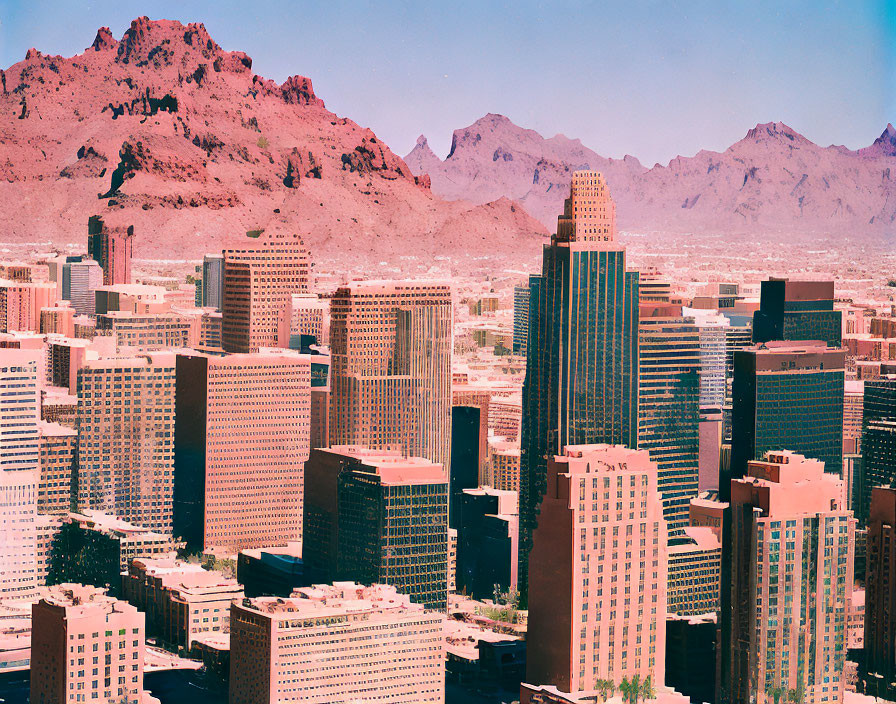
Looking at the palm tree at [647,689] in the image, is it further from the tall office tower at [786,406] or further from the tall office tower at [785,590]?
the tall office tower at [786,406]

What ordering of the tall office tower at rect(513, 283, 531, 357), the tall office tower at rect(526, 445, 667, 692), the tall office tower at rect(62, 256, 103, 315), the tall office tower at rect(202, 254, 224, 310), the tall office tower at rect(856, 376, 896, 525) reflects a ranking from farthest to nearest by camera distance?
the tall office tower at rect(62, 256, 103, 315) < the tall office tower at rect(202, 254, 224, 310) < the tall office tower at rect(513, 283, 531, 357) < the tall office tower at rect(856, 376, 896, 525) < the tall office tower at rect(526, 445, 667, 692)

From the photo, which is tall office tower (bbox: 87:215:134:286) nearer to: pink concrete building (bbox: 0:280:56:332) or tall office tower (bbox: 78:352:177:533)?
pink concrete building (bbox: 0:280:56:332)

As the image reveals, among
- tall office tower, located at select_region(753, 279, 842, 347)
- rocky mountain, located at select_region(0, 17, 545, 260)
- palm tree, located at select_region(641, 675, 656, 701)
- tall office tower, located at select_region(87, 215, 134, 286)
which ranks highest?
rocky mountain, located at select_region(0, 17, 545, 260)

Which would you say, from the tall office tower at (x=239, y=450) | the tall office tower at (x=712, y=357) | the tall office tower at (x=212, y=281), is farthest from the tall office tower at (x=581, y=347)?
the tall office tower at (x=212, y=281)

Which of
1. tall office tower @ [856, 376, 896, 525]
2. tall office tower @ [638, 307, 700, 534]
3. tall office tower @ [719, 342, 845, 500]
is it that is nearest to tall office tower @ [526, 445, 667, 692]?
tall office tower @ [638, 307, 700, 534]

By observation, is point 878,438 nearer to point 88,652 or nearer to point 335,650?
point 335,650

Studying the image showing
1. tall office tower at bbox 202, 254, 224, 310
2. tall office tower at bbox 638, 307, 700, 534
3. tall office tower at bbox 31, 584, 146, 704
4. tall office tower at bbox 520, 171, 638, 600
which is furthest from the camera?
tall office tower at bbox 202, 254, 224, 310

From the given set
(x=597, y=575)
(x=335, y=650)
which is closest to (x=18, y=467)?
(x=335, y=650)
